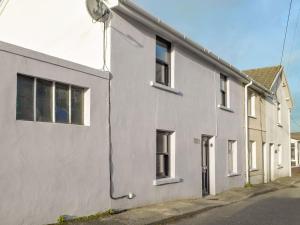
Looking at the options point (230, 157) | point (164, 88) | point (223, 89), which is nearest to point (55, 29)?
point (164, 88)

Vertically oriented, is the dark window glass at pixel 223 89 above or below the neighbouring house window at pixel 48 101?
above

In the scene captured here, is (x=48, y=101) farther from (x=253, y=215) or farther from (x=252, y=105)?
(x=252, y=105)

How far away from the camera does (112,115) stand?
10.6 meters

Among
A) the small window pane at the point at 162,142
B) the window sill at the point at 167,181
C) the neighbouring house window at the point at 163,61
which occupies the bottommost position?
the window sill at the point at 167,181

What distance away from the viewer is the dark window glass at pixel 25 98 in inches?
323

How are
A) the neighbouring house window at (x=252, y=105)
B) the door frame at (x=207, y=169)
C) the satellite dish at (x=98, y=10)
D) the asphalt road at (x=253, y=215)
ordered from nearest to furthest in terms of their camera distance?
the asphalt road at (x=253, y=215)
the satellite dish at (x=98, y=10)
the door frame at (x=207, y=169)
the neighbouring house window at (x=252, y=105)

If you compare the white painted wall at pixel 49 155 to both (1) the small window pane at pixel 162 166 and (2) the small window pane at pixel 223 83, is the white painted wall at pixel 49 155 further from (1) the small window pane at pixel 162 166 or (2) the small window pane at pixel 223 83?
(2) the small window pane at pixel 223 83

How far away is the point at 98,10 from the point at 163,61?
330cm

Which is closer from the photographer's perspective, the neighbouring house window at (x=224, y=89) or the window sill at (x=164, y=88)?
the window sill at (x=164, y=88)

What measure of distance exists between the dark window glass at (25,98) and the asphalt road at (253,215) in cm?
434

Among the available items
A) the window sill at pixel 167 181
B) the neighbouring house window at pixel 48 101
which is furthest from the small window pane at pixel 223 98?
the neighbouring house window at pixel 48 101

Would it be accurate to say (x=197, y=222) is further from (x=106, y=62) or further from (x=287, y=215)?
(x=106, y=62)

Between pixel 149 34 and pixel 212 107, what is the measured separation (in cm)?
534

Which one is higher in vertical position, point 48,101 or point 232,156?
point 48,101
